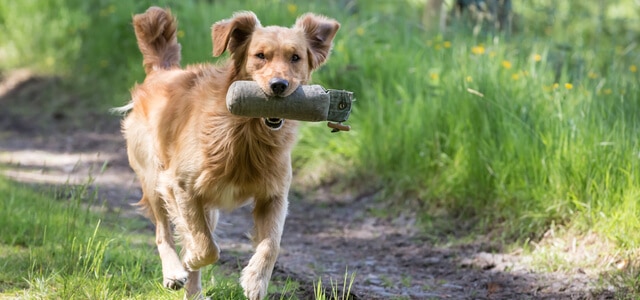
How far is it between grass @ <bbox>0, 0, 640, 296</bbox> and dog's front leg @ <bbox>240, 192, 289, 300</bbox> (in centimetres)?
128

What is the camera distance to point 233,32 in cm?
461

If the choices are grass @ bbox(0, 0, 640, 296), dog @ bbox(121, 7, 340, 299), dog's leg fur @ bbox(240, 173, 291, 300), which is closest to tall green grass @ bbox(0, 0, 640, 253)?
grass @ bbox(0, 0, 640, 296)

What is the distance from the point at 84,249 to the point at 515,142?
306 centimetres

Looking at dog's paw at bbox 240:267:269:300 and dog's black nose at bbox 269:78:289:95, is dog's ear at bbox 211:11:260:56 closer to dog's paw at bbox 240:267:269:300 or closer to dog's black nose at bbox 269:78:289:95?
dog's black nose at bbox 269:78:289:95

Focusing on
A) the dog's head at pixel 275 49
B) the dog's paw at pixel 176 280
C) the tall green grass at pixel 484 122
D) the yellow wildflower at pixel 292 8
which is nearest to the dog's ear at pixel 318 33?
the dog's head at pixel 275 49

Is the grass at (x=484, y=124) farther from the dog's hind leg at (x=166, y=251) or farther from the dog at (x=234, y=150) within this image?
the dog at (x=234, y=150)

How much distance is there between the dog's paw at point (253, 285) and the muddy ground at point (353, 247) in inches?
21.2

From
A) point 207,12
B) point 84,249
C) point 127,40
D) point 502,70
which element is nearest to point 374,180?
point 502,70

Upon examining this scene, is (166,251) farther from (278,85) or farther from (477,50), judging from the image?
(477,50)

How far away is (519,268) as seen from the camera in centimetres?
534

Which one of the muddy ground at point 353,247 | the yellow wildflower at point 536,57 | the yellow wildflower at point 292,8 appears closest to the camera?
the muddy ground at point 353,247

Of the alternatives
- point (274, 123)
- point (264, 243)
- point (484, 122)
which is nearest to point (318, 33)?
point (274, 123)

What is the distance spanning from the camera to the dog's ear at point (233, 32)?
4.53 meters

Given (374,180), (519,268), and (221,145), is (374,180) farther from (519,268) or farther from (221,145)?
(221,145)
